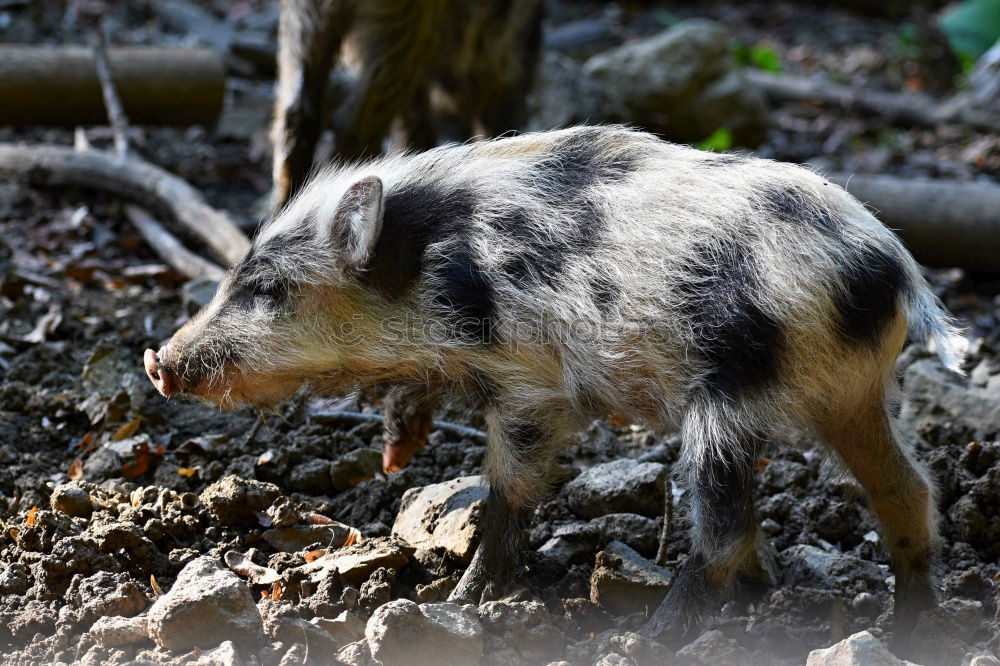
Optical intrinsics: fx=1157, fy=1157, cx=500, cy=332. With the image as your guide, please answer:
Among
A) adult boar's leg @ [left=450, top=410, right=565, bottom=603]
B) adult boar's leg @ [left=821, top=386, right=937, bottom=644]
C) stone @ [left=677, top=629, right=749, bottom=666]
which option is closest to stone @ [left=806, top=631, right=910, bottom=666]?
stone @ [left=677, top=629, right=749, bottom=666]

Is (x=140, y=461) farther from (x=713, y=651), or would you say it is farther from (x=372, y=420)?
(x=713, y=651)

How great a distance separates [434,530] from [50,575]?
1167mm

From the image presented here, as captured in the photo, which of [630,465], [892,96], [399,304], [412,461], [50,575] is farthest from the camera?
[892,96]

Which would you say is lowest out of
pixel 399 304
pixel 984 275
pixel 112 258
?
pixel 112 258

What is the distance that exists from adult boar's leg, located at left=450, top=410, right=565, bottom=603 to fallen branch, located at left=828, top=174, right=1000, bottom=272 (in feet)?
12.1

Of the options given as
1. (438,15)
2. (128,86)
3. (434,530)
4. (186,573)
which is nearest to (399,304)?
(434,530)

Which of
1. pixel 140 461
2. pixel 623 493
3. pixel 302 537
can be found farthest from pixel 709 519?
pixel 140 461

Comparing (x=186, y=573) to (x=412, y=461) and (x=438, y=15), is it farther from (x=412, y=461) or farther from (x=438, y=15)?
(x=438, y=15)

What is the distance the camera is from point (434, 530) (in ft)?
12.3

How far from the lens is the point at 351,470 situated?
417cm

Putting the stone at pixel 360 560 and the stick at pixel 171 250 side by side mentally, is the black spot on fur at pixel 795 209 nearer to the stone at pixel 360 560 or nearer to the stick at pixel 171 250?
the stone at pixel 360 560

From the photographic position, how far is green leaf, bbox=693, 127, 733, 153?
8312 millimetres

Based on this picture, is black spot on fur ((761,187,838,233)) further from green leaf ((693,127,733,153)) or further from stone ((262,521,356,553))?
green leaf ((693,127,733,153))

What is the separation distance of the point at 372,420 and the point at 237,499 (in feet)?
3.04
